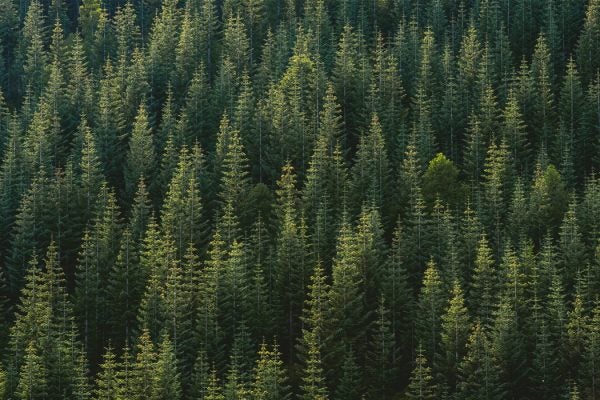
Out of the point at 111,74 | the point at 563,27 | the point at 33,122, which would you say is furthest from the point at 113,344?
the point at 563,27

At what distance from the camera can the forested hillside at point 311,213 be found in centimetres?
7600

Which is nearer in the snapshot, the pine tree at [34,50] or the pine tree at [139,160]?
the pine tree at [139,160]

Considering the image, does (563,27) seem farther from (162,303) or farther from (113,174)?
(162,303)

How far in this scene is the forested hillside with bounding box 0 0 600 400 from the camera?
76.0 meters

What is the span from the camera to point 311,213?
9806 cm

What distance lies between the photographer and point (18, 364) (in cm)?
8269

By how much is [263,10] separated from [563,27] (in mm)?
47097

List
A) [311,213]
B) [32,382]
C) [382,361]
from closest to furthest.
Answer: [32,382]
[382,361]
[311,213]

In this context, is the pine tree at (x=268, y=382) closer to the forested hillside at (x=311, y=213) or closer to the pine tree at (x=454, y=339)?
the forested hillside at (x=311, y=213)

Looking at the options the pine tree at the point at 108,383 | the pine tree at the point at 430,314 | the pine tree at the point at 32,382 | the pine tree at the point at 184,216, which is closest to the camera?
the pine tree at the point at 108,383

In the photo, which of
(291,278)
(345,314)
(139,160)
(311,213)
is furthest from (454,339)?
(139,160)

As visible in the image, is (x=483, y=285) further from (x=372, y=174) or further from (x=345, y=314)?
(x=372, y=174)

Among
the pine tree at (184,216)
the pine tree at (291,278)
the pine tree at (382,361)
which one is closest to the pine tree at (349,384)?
the pine tree at (382,361)

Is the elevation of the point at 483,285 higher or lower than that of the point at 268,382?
higher
